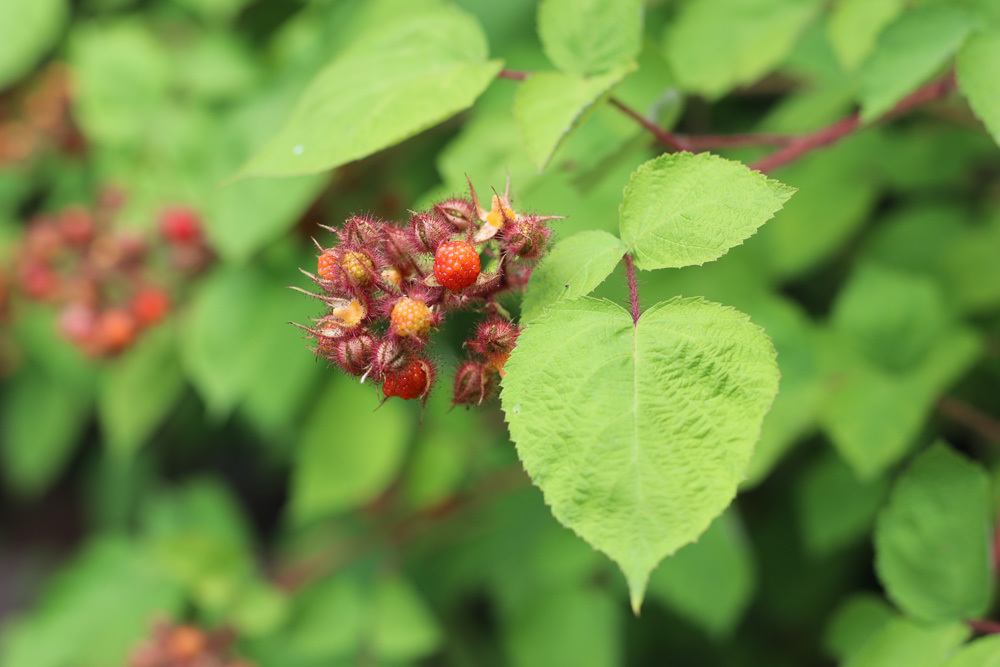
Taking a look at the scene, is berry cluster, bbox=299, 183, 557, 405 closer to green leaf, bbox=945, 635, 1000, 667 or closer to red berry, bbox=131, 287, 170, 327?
green leaf, bbox=945, 635, 1000, 667

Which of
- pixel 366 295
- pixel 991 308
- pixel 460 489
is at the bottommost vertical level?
pixel 460 489

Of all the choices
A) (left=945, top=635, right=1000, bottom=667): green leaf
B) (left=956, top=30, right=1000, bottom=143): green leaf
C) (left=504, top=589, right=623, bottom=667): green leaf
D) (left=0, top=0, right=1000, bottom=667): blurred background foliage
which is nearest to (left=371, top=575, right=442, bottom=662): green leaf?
(left=0, top=0, right=1000, bottom=667): blurred background foliage

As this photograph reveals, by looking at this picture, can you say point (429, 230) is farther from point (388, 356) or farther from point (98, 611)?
point (98, 611)

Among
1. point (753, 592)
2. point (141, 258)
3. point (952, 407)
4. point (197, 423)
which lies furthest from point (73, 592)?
point (952, 407)

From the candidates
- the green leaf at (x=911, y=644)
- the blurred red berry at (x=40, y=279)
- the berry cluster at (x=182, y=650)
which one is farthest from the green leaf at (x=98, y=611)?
the green leaf at (x=911, y=644)

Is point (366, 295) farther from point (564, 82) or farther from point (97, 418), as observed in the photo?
point (97, 418)

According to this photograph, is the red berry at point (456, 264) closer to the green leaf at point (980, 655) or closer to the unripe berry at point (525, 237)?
the unripe berry at point (525, 237)
